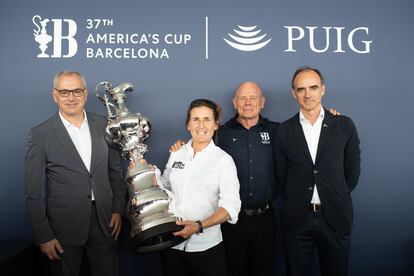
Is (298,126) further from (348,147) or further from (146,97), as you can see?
(146,97)

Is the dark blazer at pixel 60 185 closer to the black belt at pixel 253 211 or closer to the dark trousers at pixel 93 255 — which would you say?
the dark trousers at pixel 93 255

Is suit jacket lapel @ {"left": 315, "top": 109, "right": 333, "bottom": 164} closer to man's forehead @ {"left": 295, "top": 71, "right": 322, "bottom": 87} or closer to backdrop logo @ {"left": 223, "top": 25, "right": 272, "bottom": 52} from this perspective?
man's forehead @ {"left": 295, "top": 71, "right": 322, "bottom": 87}

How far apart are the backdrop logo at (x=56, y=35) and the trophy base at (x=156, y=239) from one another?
5.30 ft

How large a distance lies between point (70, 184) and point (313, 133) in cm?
142

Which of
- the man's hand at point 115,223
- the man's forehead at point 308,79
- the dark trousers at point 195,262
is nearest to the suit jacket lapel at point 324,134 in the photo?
the man's forehead at point 308,79

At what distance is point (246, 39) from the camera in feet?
9.10

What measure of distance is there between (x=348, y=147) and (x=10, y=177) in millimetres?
2354

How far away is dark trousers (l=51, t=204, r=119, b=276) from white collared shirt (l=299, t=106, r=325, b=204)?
1226 mm

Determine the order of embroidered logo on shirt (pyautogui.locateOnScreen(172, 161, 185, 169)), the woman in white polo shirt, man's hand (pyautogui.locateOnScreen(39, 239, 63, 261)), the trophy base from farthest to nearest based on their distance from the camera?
man's hand (pyautogui.locateOnScreen(39, 239, 63, 261))
embroidered logo on shirt (pyautogui.locateOnScreen(172, 161, 185, 169))
the woman in white polo shirt
the trophy base

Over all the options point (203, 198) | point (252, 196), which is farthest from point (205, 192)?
point (252, 196)

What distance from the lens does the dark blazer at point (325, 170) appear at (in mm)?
2066

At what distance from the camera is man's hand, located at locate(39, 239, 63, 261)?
2.03m

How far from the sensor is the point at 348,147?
2143 millimetres

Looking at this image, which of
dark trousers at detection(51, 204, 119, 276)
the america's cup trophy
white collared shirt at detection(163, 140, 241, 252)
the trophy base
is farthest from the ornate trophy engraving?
the trophy base
